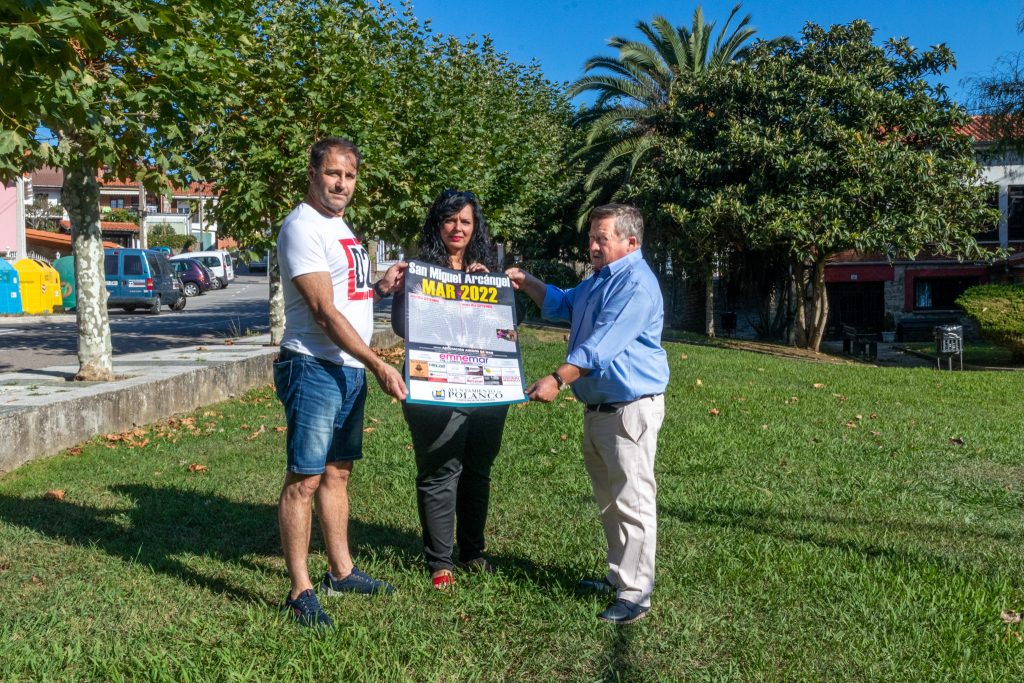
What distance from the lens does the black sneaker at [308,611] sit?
395 centimetres

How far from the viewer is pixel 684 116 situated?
2528 centimetres

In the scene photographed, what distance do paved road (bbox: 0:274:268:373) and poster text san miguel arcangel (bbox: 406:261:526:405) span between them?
9.55 meters

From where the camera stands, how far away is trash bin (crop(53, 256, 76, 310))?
97.9 feet

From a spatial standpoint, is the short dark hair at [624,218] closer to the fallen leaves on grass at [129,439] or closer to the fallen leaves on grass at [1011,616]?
the fallen leaves on grass at [1011,616]

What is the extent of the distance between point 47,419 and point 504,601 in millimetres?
4988

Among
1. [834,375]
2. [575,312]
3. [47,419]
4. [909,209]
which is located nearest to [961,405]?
[834,375]

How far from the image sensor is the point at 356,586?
14.4 feet

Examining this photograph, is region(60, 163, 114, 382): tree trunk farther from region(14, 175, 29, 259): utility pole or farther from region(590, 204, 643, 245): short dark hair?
region(14, 175, 29, 259): utility pole

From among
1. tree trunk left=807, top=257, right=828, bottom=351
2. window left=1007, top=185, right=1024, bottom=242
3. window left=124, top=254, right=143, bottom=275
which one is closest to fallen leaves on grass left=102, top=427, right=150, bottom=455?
tree trunk left=807, top=257, right=828, bottom=351

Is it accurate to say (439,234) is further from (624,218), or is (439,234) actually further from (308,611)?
(308,611)

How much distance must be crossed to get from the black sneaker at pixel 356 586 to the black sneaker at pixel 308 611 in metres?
0.31

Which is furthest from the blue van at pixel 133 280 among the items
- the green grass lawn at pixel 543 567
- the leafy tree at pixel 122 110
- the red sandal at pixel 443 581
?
the red sandal at pixel 443 581

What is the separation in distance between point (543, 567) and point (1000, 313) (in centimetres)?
1943

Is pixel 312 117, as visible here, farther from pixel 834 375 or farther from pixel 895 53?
pixel 895 53
